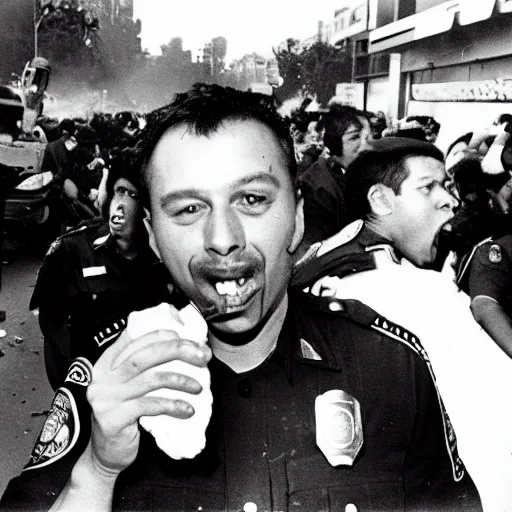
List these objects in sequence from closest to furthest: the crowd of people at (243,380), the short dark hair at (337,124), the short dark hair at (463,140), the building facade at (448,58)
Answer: the crowd of people at (243,380) → the building facade at (448,58) → the short dark hair at (463,140) → the short dark hair at (337,124)

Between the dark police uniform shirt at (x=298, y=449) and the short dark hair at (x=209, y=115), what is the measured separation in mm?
304

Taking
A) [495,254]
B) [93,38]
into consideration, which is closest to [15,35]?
[93,38]

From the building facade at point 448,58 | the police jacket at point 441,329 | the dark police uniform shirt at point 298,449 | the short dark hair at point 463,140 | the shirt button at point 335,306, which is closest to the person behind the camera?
the dark police uniform shirt at point 298,449

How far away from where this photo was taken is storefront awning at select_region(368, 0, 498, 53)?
6.58 feet

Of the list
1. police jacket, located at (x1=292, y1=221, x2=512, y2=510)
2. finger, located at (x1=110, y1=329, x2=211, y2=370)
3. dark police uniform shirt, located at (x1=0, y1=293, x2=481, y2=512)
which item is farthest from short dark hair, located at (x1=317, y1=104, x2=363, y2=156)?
finger, located at (x1=110, y1=329, x2=211, y2=370)

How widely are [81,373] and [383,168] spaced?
99cm

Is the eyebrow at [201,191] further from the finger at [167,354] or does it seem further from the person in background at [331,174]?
the person in background at [331,174]

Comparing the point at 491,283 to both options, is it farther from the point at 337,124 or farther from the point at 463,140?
the point at 337,124

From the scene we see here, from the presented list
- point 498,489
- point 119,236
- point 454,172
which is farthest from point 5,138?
point 498,489

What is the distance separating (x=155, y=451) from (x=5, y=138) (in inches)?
64.9

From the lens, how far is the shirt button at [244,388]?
1.06m

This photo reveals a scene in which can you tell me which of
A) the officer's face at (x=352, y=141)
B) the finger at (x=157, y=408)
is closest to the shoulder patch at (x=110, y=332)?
the finger at (x=157, y=408)

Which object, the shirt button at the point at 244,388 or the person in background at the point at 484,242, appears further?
the person in background at the point at 484,242

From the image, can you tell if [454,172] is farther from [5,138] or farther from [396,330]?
[5,138]
